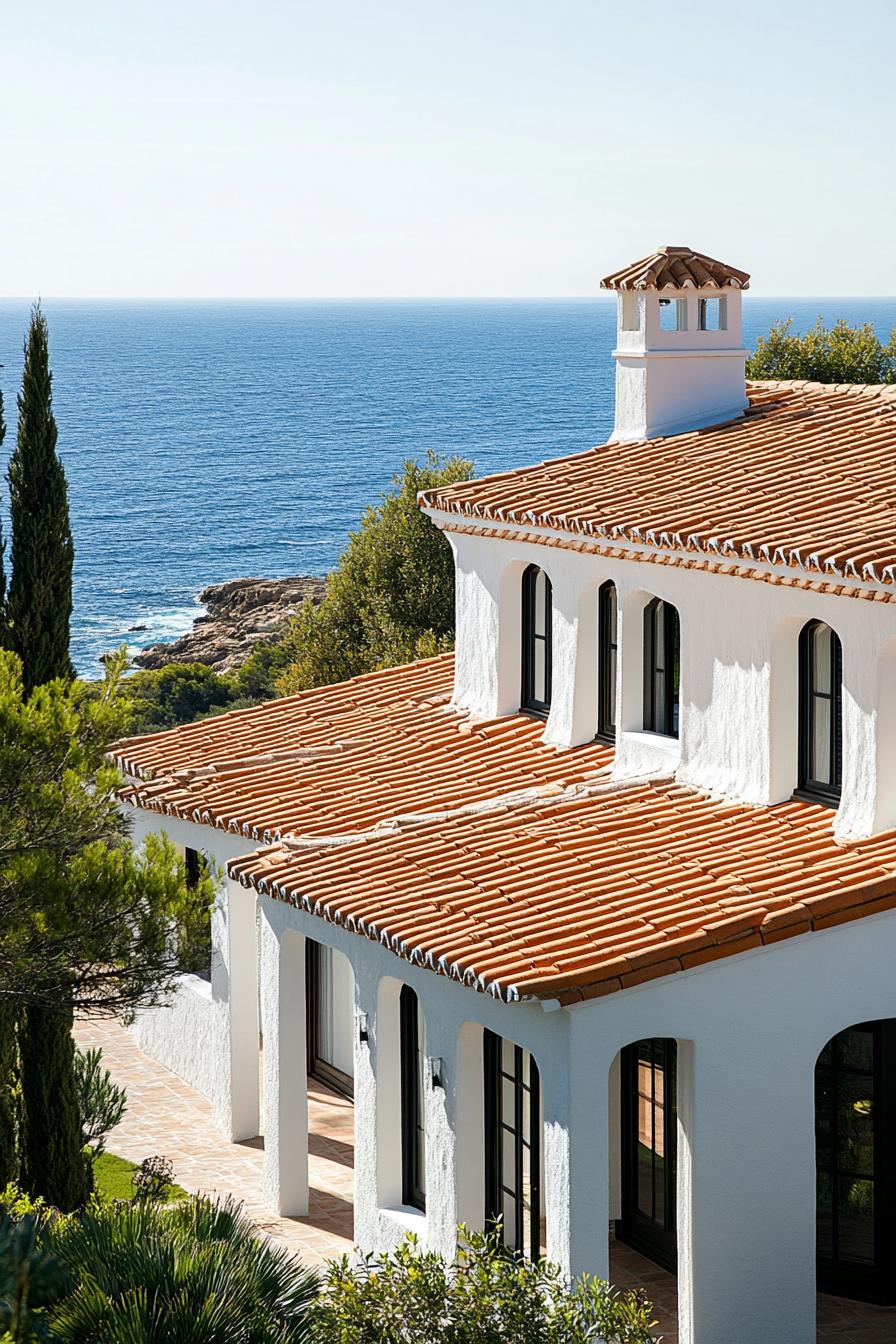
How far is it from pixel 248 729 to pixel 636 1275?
33.0 ft

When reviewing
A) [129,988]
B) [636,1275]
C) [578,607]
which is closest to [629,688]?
[578,607]

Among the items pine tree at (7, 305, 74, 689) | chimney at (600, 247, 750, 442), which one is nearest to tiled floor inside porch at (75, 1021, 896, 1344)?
pine tree at (7, 305, 74, 689)

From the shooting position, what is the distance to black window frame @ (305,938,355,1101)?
76.6 feet

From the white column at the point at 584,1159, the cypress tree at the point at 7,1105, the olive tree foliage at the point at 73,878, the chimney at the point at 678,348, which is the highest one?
the chimney at the point at 678,348

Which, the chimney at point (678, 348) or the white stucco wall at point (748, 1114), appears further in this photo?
the chimney at point (678, 348)

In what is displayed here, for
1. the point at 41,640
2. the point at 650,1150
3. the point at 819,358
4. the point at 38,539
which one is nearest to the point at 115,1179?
the point at 41,640

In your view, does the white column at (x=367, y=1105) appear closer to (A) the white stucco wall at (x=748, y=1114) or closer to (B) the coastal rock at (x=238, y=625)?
(A) the white stucco wall at (x=748, y=1114)

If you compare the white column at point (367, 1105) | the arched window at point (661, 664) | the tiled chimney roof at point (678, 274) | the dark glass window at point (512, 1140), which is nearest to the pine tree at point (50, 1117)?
the white column at point (367, 1105)

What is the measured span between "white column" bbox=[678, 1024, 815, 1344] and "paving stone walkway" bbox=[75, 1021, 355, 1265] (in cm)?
459

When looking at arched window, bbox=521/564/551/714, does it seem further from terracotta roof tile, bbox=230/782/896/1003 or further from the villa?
terracotta roof tile, bbox=230/782/896/1003

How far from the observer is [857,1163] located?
16281 mm

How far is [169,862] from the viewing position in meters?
14.5

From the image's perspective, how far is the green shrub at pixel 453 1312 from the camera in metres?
12.1

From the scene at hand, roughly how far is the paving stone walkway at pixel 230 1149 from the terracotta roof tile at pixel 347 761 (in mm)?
3708
